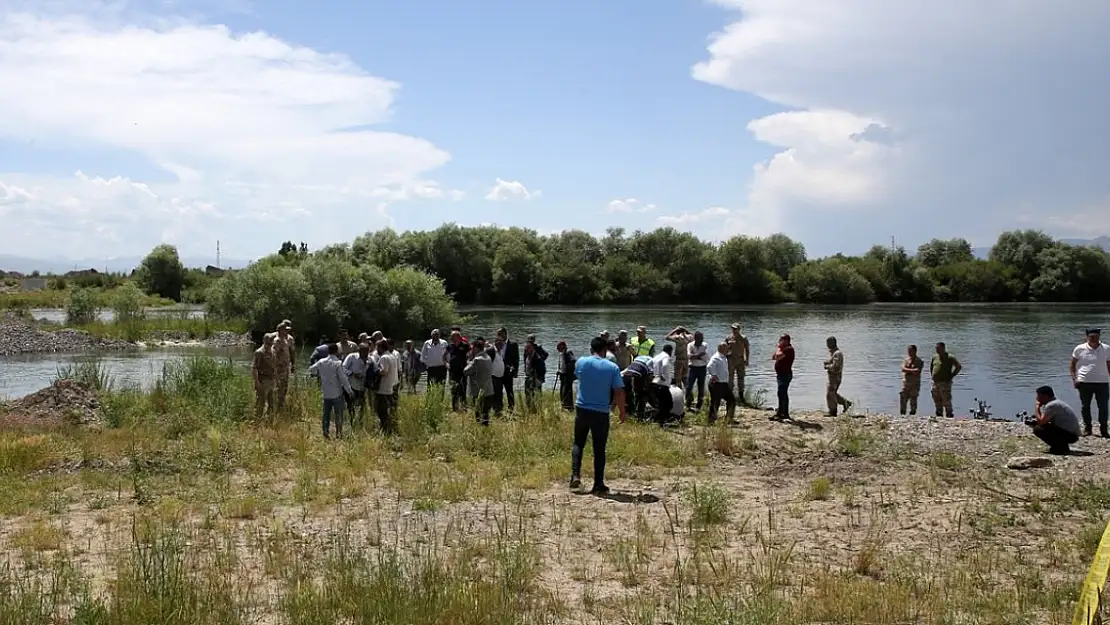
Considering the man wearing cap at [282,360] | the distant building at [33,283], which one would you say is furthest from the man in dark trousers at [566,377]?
the distant building at [33,283]

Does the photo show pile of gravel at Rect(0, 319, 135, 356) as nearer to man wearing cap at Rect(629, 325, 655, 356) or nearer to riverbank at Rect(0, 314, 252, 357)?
riverbank at Rect(0, 314, 252, 357)

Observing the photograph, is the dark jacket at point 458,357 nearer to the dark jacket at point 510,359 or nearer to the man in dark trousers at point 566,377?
the dark jacket at point 510,359

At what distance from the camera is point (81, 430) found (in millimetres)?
14188

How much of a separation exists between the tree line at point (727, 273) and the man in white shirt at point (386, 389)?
253ft

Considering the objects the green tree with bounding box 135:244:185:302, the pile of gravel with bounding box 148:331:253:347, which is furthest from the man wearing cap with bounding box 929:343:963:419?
the green tree with bounding box 135:244:185:302

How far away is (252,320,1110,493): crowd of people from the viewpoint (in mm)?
10594

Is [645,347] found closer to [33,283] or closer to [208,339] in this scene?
[208,339]

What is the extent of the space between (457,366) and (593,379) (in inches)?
311

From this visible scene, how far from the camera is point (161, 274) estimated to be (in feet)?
322

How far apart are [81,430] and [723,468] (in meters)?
10.2

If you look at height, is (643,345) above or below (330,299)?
below

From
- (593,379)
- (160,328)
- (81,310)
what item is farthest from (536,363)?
(81,310)

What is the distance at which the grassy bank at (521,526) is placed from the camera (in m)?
5.99

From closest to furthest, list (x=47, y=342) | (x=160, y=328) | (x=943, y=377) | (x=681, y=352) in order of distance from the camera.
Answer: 1. (x=943, y=377)
2. (x=681, y=352)
3. (x=47, y=342)
4. (x=160, y=328)
